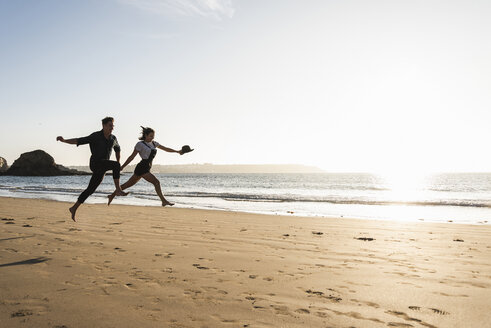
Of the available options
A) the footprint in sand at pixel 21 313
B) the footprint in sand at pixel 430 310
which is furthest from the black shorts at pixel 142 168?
the footprint in sand at pixel 430 310

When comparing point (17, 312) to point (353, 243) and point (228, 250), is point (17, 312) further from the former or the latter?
point (353, 243)

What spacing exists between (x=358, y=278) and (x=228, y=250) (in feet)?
8.21

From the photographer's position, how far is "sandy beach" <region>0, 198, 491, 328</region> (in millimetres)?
3248

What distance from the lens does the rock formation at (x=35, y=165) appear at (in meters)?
109

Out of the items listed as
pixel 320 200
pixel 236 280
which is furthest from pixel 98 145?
pixel 320 200

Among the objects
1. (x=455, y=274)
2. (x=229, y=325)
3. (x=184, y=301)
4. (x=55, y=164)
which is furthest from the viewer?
(x=55, y=164)

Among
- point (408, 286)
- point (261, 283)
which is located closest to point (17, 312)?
point (261, 283)

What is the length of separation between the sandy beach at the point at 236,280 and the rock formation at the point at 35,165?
4673 inches

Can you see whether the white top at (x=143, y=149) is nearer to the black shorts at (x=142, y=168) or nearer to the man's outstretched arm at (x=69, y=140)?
the black shorts at (x=142, y=168)

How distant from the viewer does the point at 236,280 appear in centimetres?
446

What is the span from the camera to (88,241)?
6.79m

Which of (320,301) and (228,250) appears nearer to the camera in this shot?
(320,301)

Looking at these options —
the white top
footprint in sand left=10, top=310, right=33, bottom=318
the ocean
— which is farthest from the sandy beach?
the ocean

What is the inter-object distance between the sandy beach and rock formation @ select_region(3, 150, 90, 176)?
389 ft
